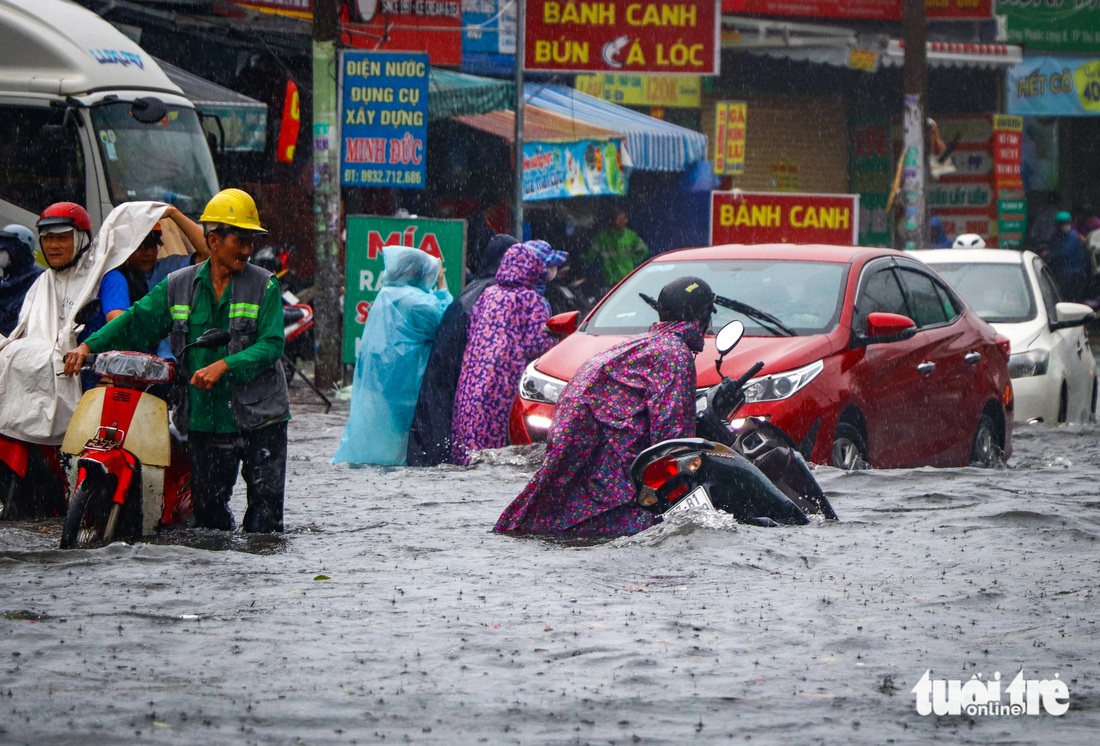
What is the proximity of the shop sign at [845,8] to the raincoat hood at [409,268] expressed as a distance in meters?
15.3

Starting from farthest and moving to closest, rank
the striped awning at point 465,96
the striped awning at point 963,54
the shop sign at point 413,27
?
the striped awning at point 963,54
the shop sign at point 413,27
the striped awning at point 465,96

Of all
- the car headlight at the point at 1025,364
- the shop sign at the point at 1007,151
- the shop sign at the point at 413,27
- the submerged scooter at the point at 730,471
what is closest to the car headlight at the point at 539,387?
the submerged scooter at the point at 730,471

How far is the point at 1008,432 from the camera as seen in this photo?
1131 cm

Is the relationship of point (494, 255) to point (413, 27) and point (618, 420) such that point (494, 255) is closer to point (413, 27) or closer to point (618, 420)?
point (618, 420)

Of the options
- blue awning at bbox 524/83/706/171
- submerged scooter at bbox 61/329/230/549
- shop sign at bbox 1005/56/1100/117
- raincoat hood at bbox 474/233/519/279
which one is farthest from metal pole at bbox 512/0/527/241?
shop sign at bbox 1005/56/1100/117

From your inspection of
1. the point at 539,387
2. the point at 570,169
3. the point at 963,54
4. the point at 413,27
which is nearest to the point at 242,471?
the point at 539,387

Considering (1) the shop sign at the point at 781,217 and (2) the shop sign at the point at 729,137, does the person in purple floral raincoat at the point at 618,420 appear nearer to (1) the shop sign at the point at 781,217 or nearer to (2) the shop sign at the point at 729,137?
(1) the shop sign at the point at 781,217

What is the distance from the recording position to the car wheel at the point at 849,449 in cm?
921

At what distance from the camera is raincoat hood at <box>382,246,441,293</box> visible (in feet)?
35.8

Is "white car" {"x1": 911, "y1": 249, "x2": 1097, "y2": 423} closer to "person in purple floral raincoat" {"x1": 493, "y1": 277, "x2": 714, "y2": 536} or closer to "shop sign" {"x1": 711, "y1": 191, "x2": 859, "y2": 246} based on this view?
"shop sign" {"x1": 711, "y1": 191, "x2": 859, "y2": 246}

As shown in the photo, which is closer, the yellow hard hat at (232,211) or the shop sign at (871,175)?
the yellow hard hat at (232,211)

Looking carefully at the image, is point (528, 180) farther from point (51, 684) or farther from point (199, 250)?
point (51, 684)

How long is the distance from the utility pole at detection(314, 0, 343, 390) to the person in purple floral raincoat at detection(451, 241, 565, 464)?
594cm

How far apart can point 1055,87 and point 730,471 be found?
22.6 meters
